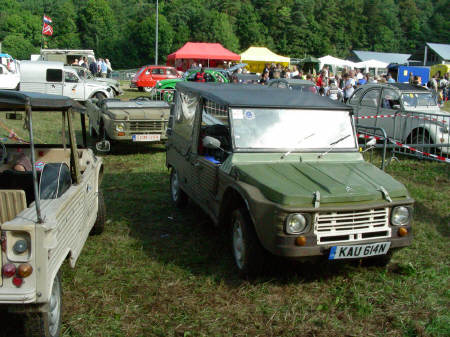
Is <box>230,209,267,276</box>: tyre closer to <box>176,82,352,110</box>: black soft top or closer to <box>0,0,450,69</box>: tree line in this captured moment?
<box>176,82,352,110</box>: black soft top

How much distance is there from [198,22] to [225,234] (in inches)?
3763

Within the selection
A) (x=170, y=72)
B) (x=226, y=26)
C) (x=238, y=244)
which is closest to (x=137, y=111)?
(x=238, y=244)

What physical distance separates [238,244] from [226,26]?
312ft

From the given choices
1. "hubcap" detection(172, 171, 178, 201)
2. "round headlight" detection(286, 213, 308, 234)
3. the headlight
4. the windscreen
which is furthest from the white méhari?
the headlight

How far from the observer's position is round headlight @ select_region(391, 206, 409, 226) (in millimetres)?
4336

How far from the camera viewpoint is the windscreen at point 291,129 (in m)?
5.07

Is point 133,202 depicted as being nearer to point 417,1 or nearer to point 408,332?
point 408,332

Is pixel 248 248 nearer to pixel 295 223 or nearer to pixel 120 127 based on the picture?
pixel 295 223

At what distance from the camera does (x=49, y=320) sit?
3.30m

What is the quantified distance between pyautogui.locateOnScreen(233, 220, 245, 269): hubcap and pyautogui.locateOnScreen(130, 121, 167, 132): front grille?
21.7 feet

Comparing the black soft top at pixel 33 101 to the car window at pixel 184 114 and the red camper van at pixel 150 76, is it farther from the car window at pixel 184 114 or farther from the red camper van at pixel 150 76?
the red camper van at pixel 150 76

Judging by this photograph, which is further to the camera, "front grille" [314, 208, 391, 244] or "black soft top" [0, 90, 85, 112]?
"front grille" [314, 208, 391, 244]

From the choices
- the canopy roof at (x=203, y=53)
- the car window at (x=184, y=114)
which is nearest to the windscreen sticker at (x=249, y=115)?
the car window at (x=184, y=114)

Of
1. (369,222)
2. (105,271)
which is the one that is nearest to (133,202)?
(105,271)
